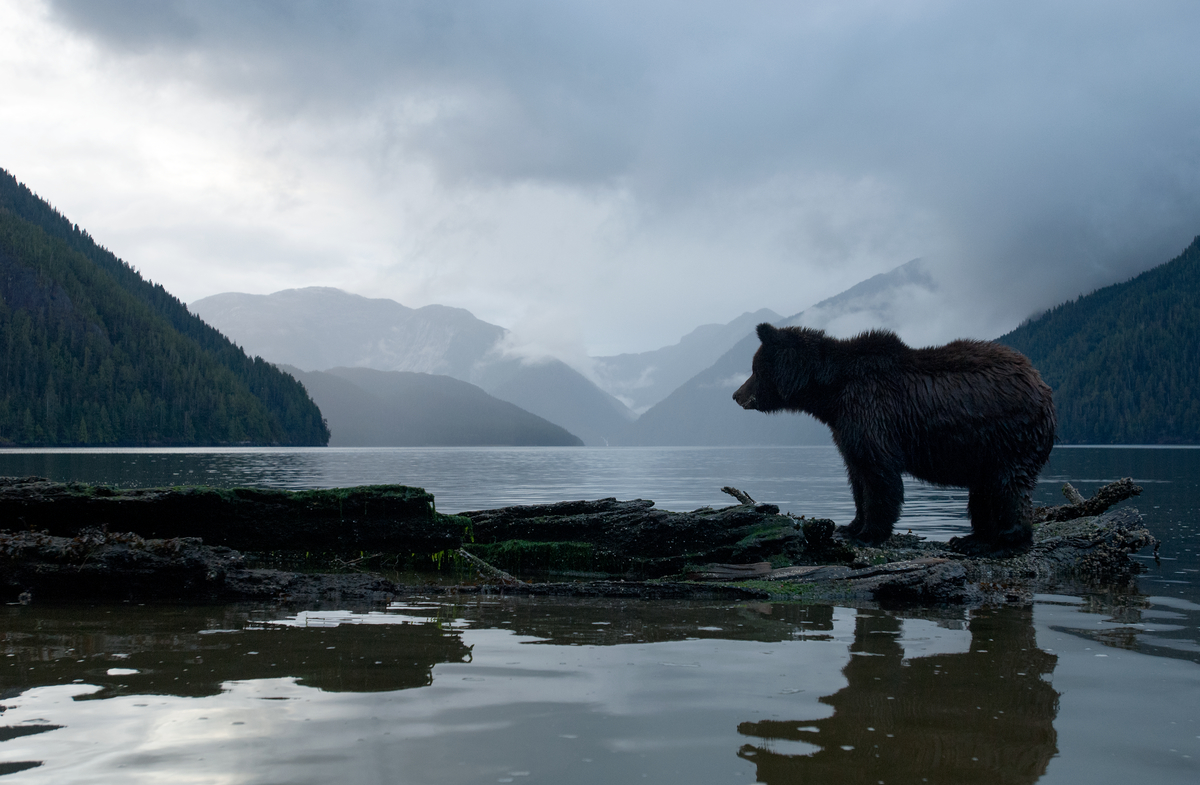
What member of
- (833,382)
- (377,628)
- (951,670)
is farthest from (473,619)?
(833,382)

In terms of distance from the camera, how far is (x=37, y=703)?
4.43 meters

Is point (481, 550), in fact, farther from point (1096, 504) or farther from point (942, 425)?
point (1096, 504)

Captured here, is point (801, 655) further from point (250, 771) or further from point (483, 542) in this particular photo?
point (483, 542)

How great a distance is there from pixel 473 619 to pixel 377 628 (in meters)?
0.94

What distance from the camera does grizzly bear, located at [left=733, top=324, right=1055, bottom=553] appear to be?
1027 cm

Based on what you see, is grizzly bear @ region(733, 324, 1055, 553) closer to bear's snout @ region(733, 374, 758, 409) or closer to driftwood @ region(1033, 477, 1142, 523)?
bear's snout @ region(733, 374, 758, 409)

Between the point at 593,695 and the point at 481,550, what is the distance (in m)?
6.54

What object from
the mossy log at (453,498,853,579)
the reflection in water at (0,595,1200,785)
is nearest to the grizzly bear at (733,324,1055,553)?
the mossy log at (453,498,853,579)

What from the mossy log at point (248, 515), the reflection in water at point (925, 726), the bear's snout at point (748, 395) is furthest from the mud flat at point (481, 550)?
the reflection in water at point (925, 726)

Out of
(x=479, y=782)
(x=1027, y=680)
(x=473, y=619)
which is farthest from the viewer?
(x=473, y=619)

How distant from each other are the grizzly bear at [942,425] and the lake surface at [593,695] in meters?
2.84

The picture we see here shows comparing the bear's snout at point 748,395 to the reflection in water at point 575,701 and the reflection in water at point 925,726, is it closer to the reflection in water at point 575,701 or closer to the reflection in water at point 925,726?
the reflection in water at point 575,701

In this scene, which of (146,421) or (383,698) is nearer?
(383,698)

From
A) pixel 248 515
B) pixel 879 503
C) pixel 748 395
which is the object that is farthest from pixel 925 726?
pixel 248 515
